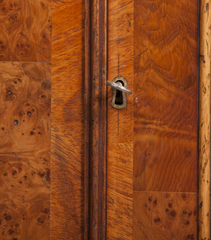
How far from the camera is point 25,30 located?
0.56m

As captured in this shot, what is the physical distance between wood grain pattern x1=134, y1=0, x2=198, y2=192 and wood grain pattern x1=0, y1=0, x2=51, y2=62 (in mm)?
222

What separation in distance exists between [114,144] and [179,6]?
1.19 feet

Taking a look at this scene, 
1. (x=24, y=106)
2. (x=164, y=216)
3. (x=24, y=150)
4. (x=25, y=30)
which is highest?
(x=25, y=30)

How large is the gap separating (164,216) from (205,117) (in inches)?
10.0

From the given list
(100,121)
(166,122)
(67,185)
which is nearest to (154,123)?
(166,122)

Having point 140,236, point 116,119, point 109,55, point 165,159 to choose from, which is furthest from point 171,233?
point 109,55

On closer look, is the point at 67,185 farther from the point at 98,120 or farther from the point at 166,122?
the point at 166,122

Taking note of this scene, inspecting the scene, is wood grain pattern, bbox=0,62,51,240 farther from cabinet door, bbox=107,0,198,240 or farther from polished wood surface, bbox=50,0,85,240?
cabinet door, bbox=107,0,198,240

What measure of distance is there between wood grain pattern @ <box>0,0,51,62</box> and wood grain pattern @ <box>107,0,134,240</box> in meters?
0.16

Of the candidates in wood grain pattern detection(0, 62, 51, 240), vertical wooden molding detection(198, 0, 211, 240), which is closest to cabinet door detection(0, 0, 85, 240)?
wood grain pattern detection(0, 62, 51, 240)

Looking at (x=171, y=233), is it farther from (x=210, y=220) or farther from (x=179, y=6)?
(x=179, y=6)

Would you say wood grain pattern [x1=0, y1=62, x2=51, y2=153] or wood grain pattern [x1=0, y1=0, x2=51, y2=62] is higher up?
wood grain pattern [x1=0, y1=0, x2=51, y2=62]

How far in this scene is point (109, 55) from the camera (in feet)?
1.83

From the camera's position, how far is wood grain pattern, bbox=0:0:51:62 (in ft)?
1.83
